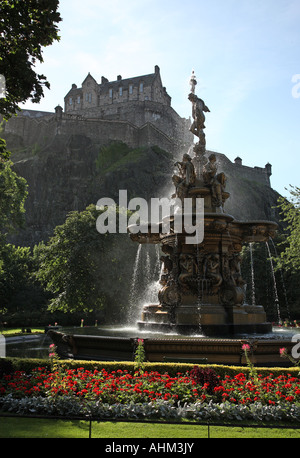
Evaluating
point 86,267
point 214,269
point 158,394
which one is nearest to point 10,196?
point 86,267

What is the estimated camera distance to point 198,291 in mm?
11211

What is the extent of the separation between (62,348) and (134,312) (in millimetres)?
22019

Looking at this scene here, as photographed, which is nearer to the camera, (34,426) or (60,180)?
(34,426)

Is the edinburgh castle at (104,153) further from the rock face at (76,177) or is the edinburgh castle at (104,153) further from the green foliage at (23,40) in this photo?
the green foliage at (23,40)

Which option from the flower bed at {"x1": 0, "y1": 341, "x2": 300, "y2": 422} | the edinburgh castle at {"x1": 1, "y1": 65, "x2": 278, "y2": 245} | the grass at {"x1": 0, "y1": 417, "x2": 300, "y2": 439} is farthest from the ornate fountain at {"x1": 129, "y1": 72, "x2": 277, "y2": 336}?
the edinburgh castle at {"x1": 1, "y1": 65, "x2": 278, "y2": 245}

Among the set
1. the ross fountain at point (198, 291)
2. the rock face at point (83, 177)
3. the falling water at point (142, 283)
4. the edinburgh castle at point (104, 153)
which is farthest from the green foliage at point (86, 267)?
the edinburgh castle at point (104, 153)

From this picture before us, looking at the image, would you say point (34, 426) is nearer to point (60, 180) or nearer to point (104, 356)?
point (104, 356)

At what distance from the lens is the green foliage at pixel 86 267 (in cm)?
2827

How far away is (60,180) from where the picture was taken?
70875 mm

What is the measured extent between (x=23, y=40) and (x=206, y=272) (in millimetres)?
7419

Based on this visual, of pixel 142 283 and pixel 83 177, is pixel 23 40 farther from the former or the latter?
pixel 83 177
